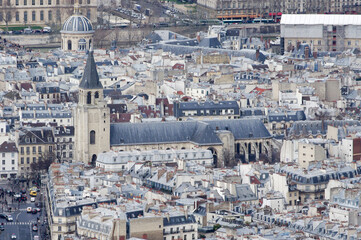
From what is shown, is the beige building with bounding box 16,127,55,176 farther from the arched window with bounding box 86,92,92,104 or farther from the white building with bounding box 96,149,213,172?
the white building with bounding box 96,149,213,172

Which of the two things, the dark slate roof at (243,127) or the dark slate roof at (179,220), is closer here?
the dark slate roof at (179,220)

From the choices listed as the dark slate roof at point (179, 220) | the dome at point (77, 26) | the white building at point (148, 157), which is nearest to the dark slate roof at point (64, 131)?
the white building at point (148, 157)

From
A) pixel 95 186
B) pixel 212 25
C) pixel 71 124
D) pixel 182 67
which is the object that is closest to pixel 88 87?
pixel 71 124

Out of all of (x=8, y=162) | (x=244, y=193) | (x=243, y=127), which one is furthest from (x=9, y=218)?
(x=243, y=127)

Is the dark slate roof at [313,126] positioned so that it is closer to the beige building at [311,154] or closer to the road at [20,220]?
the beige building at [311,154]

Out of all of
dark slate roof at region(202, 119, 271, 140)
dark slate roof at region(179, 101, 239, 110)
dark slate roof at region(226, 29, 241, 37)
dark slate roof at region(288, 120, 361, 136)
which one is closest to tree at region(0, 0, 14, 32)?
dark slate roof at region(226, 29, 241, 37)
